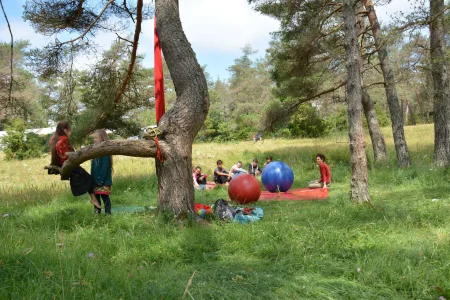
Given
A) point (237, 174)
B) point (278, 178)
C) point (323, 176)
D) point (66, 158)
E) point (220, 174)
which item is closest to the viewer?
point (66, 158)

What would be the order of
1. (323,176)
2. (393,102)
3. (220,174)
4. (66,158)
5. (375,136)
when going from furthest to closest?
1. (375,136)
2. (220,174)
3. (393,102)
4. (323,176)
5. (66,158)

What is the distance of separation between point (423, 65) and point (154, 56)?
8668 mm

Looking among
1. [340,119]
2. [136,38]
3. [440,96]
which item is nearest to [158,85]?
[136,38]

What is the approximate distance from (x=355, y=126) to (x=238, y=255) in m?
3.60

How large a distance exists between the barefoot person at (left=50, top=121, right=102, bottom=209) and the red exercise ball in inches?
121

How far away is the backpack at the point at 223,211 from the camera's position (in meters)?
6.15

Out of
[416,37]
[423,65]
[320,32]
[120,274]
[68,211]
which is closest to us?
[120,274]

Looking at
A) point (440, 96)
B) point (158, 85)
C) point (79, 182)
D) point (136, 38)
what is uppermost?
point (136, 38)

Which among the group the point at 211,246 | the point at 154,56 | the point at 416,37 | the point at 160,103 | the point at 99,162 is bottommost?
the point at 211,246

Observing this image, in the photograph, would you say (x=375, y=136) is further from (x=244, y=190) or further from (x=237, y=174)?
(x=244, y=190)

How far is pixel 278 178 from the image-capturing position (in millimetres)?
10211

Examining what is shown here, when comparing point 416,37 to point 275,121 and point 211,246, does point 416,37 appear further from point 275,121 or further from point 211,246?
point 211,246

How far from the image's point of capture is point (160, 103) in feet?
22.2

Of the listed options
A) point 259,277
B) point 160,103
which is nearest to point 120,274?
point 259,277
